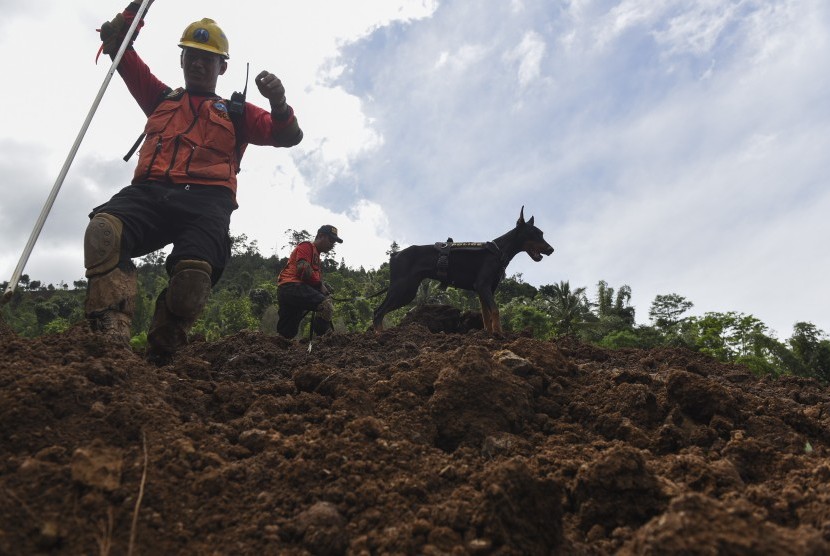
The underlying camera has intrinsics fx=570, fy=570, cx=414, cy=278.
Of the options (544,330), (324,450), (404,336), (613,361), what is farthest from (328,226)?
(544,330)

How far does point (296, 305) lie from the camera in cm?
761

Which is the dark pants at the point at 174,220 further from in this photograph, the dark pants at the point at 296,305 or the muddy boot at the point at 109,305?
the dark pants at the point at 296,305

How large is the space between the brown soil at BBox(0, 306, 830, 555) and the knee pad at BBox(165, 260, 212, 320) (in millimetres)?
515

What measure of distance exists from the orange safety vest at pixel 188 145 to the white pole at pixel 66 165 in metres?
0.34

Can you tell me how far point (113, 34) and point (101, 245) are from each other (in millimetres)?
1861

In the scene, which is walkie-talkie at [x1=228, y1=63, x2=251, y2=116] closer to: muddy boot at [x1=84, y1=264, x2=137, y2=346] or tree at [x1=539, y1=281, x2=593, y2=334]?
→ muddy boot at [x1=84, y1=264, x2=137, y2=346]

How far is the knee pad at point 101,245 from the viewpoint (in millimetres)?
3178

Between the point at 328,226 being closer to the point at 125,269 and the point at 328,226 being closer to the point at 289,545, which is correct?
the point at 125,269

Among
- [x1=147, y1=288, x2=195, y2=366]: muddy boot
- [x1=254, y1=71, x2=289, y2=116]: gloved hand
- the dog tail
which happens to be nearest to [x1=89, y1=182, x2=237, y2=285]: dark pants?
[x1=147, y1=288, x2=195, y2=366]: muddy boot

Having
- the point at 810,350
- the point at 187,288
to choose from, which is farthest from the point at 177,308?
the point at 810,350

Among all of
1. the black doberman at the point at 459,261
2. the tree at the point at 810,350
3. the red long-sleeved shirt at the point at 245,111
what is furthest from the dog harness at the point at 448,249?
the tree at the point at 810,350

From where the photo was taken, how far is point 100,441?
1.70 m

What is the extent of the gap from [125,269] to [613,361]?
362 centimetres

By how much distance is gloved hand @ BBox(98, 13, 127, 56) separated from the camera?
13.4 feet
